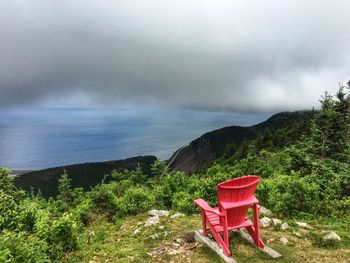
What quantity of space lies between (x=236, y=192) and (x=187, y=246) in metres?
2.27

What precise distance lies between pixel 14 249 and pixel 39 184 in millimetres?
140552

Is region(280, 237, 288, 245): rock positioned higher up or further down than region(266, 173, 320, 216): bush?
further down

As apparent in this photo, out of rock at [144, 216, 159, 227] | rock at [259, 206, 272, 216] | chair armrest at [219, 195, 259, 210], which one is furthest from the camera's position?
rock at [259, 206, 272, 216]

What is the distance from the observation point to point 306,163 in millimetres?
17594

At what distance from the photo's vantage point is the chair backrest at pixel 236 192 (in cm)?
763

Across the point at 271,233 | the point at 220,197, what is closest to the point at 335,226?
the point at 271,233

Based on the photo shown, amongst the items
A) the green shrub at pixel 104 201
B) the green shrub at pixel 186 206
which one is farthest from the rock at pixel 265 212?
the green shrub at pixel 104 201

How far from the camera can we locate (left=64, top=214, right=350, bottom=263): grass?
817cm

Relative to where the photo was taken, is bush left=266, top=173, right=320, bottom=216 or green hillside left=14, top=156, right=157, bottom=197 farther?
green hillside left=14, top=156, right=157, bottom=197

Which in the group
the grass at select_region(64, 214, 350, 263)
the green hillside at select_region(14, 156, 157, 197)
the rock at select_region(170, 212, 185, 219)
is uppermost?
the rock at select_region(170, 212, 185, 219)

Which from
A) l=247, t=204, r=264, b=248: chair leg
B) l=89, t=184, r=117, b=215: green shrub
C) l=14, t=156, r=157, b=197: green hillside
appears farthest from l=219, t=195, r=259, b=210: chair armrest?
l=14, t=156, r=157, b=197: green hillside

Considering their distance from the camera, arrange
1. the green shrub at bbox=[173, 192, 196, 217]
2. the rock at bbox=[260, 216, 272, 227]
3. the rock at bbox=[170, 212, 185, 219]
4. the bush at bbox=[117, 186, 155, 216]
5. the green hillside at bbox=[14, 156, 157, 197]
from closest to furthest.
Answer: the rock at bbox=[260, 216, 272, 227] < the rock at bbox=[170, 212, 185, 219] < the green shrub at bbox=[173, 192, 196, 217] < the bush at bbox=[117, 186, 155, 216] < the green hillside at bbox=[14, 156, 157, 197]

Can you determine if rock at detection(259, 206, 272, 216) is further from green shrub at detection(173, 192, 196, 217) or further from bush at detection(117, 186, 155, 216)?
bush at detection(117, 186, 155, 216)

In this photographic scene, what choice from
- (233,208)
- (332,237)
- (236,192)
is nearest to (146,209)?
(233,208)
